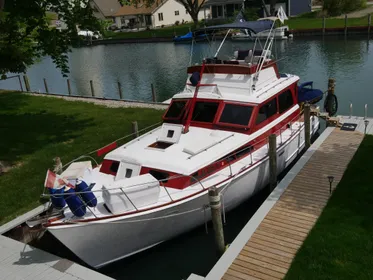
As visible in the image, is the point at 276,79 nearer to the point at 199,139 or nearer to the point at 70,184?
the point at 199,139

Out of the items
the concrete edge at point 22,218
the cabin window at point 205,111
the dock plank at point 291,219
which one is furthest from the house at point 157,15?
the concrete edge at point 22,218

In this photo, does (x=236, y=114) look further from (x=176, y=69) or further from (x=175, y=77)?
(x=176, y=69)

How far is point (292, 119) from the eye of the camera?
14188 mm

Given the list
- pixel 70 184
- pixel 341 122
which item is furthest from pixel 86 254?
pixel 341 122

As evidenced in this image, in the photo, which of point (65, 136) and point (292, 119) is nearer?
point (292, 119)

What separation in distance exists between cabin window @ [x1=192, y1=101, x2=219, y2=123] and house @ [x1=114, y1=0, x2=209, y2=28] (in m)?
64.0

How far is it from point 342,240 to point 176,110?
669 cm

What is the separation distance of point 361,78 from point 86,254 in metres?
24.0

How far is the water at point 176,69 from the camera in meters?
27.3

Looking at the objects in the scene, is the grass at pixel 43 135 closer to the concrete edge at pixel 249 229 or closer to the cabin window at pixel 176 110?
the cabin window at pixel 176 110

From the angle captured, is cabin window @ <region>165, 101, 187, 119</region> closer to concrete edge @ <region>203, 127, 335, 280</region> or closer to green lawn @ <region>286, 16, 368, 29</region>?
concrete edge @ <region>203, 127, 335, 280</region>

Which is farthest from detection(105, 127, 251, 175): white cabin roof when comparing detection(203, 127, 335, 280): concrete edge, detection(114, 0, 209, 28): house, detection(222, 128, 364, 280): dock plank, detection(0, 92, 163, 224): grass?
detection(114, 0, 209, 28): house

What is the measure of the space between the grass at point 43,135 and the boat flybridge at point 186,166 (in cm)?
286

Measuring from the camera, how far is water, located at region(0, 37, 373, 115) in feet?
89.5
